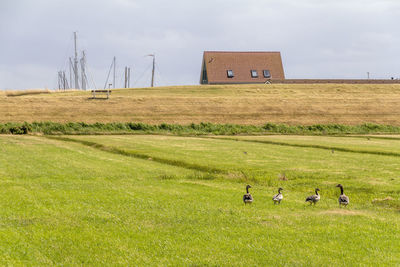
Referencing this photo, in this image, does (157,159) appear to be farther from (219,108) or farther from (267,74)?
(267,74)

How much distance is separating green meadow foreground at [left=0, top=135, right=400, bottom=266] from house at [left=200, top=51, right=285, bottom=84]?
359ft

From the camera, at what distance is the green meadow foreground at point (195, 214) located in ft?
44.2

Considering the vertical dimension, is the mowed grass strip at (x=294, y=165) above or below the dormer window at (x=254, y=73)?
below

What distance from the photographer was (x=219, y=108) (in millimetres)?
97062

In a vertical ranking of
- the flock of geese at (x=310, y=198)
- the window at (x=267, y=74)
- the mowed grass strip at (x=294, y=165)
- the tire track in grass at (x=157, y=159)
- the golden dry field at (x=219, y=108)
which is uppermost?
the window at (x=267, y=74)

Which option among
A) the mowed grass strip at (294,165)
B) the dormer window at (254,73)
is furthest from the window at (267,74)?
the mowed grass strip at (294,165)

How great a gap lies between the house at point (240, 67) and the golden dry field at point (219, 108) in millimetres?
26871

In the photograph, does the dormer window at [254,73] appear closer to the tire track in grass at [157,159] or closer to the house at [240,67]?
the house at [240,67]

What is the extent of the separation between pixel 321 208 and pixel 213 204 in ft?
13.9

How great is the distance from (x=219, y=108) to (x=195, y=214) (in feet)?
260

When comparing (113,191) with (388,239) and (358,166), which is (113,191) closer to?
(388,239)

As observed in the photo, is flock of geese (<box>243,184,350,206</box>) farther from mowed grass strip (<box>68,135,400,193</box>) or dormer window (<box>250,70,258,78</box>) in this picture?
dormer window (<box>250,70,258,78</box>)

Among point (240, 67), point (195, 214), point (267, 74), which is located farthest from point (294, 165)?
point (240, 67)

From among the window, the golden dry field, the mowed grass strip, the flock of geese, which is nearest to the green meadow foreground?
the mowed grass strip
